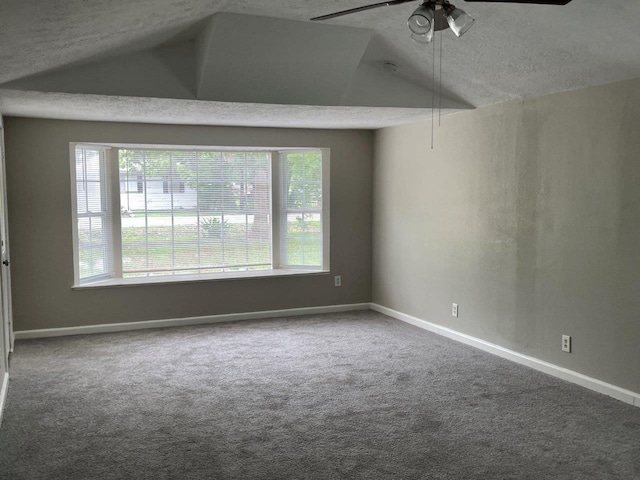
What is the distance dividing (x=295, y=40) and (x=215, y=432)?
246cm

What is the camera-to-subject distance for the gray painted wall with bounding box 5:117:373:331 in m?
5.36

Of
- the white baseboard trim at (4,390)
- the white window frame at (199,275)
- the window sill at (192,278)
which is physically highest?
the white window frame at (199,275)

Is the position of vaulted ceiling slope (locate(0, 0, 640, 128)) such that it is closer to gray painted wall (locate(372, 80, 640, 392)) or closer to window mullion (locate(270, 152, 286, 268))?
gray painted wall (locate(372, 80, 640, 392))

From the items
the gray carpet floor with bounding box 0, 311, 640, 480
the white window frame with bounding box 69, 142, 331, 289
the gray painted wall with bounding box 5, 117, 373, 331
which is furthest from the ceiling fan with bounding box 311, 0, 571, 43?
the white window frame with bounding box 69, 142, 331, 289

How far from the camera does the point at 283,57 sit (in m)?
3.98

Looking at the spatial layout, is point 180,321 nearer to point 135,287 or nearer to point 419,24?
point 135,287

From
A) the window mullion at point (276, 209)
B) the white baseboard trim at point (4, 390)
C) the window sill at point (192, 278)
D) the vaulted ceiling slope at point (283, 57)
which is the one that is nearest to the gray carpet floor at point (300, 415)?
the white baseboard trim at point (4, 390)

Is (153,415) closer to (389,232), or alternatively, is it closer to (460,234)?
(460,234)

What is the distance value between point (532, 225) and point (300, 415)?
7.37 ft

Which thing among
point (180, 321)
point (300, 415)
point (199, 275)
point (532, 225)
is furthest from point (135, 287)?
point (532, 225)

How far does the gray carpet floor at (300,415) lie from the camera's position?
2.94 m

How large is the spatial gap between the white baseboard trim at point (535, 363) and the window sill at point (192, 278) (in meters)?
1.22

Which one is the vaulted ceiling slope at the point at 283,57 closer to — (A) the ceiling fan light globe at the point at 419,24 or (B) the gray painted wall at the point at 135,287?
(B) the gray painted wall at the point at 135,287

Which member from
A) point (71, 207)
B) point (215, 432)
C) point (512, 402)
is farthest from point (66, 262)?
point (512, 402)
